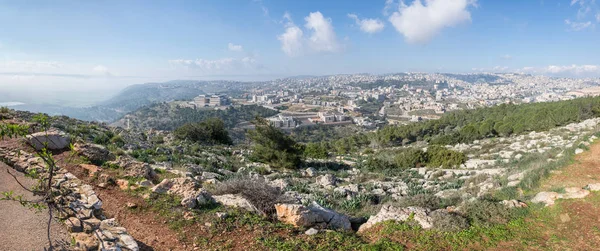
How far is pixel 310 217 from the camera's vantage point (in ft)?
22.1

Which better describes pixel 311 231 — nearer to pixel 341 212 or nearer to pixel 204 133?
pixel 341 212

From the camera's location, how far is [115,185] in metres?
7.91

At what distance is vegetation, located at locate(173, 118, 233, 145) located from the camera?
27.3 meters

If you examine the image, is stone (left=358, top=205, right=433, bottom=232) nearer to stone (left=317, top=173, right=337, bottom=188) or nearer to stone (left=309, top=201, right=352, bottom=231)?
stone (left=309, top=201, right=352, bottom=231)

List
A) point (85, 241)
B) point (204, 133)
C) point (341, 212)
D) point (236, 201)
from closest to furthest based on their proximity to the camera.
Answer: point (85, 241) < point (236, 201) < point (341, 212) < point (204, 133)

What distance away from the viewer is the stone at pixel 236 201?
23.1 feet

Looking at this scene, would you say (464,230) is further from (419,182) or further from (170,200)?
(419,182)

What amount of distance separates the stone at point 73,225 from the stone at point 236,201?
291 centimetres

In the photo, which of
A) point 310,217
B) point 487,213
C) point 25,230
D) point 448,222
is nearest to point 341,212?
point 310,217

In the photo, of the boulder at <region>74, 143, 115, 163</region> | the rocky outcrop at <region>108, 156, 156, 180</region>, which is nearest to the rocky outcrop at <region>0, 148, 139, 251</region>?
the rocky outcrop at <region>108, 156, 156, 180</region>

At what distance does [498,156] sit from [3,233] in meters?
21.8

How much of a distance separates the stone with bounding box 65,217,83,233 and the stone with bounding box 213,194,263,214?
291 cm

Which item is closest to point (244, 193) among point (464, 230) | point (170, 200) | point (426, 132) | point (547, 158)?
point (170, 200)

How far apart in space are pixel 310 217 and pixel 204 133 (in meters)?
24.2
